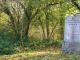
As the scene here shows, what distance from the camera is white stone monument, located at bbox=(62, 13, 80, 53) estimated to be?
1421 centimetres

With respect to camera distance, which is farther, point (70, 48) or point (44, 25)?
point (44, 25)

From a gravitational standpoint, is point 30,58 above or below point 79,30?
below

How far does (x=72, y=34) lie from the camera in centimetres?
1436

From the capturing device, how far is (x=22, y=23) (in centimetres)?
2134

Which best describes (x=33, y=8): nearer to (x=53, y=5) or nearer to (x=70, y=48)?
(x=53, y=5)

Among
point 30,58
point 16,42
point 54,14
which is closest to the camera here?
point 30,58

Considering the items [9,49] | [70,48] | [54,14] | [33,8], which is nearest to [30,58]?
[70,48]

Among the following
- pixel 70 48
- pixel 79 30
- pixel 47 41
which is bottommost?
pixel 47 41

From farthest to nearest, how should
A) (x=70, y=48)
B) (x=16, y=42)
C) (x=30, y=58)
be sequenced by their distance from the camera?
(x=16, y=42) < (x=70, y=48) < (x=30, y=58)

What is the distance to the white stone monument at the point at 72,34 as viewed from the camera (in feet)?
46.6

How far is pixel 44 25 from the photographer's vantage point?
24.4 metres

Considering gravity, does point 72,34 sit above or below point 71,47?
above

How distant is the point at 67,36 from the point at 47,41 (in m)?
8.11

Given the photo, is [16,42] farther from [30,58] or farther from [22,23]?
[30,58]
